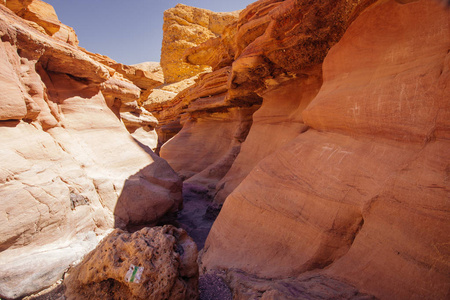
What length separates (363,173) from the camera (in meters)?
2.01

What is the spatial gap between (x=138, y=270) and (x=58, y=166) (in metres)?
2.62

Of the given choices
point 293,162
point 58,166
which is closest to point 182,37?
point 58,166

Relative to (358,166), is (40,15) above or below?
above

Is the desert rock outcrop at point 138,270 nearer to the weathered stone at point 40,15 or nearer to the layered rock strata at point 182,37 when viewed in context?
the weathered stone at point 40,15

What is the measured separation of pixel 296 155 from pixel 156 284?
6.71 ft

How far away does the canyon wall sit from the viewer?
251cm

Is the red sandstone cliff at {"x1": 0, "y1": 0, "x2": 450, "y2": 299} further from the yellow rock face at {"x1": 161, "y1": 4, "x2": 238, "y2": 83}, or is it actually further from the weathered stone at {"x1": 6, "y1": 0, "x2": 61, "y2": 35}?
the yellow rock face at {"x1": 161, "y1": 4, "x2": 238, "y2": 83}

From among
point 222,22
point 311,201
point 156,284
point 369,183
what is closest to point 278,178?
point 311,201

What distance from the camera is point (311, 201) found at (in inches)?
90.4

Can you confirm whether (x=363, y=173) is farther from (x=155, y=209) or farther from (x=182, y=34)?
(x=182, y=34)

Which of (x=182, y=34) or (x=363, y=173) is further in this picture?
(x=182, y=34)

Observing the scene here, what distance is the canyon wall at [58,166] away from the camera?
98.7 inches

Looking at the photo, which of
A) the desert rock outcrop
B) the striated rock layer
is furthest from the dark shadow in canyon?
the desert rock outcrop

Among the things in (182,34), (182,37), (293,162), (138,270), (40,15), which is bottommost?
(138,270)
